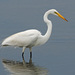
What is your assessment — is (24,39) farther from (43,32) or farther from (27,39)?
(43,32)

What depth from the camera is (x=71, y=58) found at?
37.8ft

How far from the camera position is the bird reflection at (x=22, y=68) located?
10.2 meters

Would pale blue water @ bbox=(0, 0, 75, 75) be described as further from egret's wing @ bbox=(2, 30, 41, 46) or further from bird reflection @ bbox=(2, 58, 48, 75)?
egret's wing @ bbox=(2, 30, 41, 46)

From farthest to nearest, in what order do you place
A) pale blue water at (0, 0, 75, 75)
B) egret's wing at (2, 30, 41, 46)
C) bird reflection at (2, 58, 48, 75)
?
egret's wing at (2, 30, 41, 46) < pale blue water at (0, 0, 75, 75) < bird reflection at (2, 58, 48, 75)

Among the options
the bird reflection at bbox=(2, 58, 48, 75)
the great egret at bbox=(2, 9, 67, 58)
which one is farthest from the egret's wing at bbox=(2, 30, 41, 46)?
the bird reflection at bbox=(2, 58, 48, 75)

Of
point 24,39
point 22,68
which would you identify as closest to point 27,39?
point 24,39

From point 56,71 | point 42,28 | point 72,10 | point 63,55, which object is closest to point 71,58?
point 63,55

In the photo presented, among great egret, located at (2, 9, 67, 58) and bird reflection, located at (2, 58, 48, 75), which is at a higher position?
great egret, located at (2, 9, 67, 58)

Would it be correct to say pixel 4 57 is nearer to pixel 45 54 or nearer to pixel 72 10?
pixel 45 54

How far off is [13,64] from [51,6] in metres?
7.79

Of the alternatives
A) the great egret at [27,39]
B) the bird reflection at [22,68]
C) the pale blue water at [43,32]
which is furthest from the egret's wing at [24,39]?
the bird reflection at [22,68]

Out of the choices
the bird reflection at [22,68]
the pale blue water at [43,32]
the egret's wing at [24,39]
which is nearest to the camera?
the bird reflection at [22,68]

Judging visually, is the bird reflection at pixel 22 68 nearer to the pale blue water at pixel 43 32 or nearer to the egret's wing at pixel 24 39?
the pale blue water at pixel 43 32

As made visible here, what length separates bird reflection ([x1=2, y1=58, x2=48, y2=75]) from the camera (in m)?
10.2
